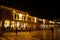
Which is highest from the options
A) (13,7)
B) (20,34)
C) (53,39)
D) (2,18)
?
(13,7)

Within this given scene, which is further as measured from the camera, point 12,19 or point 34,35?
point 34,35

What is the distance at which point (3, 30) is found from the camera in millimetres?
5172

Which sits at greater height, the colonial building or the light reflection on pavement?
the colonial building

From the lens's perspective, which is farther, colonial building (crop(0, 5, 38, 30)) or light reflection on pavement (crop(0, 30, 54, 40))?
light reflection on pavement (crop(0, 30, 54, 40))

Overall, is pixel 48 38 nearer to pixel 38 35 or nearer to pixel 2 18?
pixel 38 35

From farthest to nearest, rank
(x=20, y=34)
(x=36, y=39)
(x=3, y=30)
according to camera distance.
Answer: (x=36, y=39) → (x=20, y=34) → (x=3, y=30)

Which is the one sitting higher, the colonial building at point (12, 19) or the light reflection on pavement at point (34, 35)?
the colonial building at point (12, 19)

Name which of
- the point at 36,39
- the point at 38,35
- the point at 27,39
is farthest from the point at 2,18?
the point at 38,35

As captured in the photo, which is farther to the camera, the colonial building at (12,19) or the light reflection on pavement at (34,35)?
the light reflection on pavement at (34,35)

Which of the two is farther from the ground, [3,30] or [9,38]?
[3,30]

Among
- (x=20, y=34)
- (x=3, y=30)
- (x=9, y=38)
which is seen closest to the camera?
(x=3, y=30)

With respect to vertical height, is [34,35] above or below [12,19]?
below

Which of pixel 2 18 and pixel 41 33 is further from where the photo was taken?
pixel 41 33

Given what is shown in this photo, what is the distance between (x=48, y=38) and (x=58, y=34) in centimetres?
88
